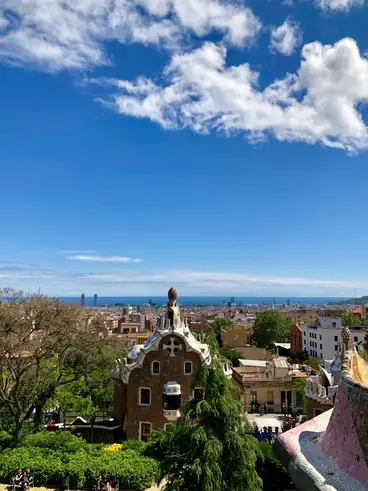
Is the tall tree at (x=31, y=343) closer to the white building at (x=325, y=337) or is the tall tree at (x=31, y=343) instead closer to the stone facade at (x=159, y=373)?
the stone facade at (x=159, y=373)

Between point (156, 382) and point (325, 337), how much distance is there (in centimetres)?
4911

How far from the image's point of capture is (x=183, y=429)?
46.7 ft

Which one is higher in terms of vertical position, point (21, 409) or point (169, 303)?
point (169, 303)

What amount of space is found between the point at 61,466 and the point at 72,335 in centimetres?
907

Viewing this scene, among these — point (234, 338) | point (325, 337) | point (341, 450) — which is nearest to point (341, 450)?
point (341, 450)

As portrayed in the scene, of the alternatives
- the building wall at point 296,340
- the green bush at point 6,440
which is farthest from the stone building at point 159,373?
the building wall at point 296,340

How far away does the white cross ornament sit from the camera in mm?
25938

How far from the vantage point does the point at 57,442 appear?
2220 cm

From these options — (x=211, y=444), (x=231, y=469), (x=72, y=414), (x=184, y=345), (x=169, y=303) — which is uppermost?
(x=169, y=303)

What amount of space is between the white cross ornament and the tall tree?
237 inches

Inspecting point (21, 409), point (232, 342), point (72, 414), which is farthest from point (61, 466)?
point (232, 342)

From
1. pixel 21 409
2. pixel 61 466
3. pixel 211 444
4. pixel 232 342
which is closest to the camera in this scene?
pixel 211 444

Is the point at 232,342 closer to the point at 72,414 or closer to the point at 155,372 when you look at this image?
the point at 72,414

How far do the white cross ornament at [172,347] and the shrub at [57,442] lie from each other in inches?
267
